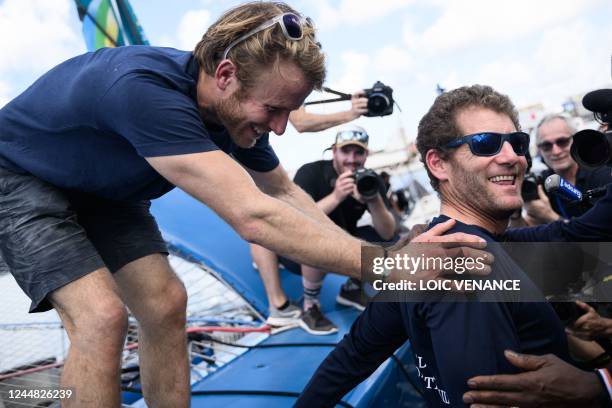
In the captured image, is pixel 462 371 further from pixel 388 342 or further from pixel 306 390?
pixel 306 390

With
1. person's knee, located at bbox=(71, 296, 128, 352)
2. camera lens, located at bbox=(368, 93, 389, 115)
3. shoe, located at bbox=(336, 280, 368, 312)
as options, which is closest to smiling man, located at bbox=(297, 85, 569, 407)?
person's knee, located at bbox=(71, 296, 128, 352)

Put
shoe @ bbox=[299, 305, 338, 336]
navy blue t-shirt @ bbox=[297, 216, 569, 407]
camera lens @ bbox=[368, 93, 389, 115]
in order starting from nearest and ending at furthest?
navy blue t-shirt @ bbox=[297, 216, 569, 407], shoe @ bbox=[299, 305, 338, 336], camera lens @ bbox=[368, 93, 389, 115]

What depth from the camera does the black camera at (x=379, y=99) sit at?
323cm

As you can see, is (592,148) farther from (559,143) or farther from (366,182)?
(559,143)

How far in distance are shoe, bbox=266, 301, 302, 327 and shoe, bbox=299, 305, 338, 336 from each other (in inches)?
3.5

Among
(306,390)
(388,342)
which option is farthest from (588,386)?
(306,390)

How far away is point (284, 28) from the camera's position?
4.55 ft

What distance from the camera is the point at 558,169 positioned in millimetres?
3260

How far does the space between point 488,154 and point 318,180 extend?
215 centimetres

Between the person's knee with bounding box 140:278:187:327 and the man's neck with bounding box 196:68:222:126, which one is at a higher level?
the man's neck with bounding box 196:68:222:126

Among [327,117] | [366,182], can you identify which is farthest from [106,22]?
[366,182]

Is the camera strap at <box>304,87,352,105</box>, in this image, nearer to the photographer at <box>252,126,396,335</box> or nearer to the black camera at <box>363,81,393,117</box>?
the black camera at <box>363,81,393,117</box>

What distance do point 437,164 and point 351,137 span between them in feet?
6.79

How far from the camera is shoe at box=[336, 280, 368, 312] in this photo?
3.31 meters
